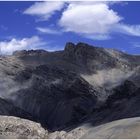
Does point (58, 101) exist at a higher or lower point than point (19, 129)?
lower

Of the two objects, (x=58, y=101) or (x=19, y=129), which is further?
(x=58, y=101)

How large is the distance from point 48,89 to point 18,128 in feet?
459

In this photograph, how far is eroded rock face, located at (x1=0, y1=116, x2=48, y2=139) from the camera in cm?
5256

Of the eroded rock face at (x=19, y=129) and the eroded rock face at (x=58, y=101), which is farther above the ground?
the eroded rock face at (x=19, y=129)

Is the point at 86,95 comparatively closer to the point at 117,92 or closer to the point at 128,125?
the point at 117,92

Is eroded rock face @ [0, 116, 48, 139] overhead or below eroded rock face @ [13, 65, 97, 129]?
overhead

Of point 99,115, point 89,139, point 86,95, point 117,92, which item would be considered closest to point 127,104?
point 99,115

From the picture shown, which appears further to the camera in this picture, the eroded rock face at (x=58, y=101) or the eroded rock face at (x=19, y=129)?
the eroded rock face at (x=58, y=101)

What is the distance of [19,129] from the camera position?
5462 cm

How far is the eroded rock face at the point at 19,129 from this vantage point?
52.6 metres

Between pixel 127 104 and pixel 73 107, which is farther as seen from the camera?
pixel 73 107

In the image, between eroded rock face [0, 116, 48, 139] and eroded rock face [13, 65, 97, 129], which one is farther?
eroded rock face [13, 65, 97, 129]

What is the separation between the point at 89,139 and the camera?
4353 centimetres

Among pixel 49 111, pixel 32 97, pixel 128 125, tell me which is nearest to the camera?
pixel 128 125
